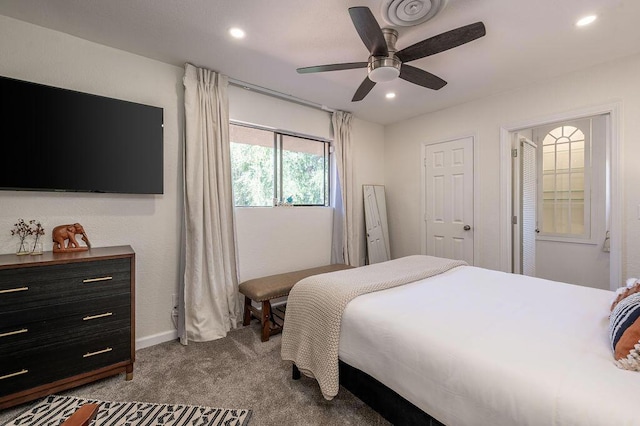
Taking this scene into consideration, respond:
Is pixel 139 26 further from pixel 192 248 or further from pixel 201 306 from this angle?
pixel 201 306

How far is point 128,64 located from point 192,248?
1.67 meters

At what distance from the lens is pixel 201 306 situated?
263 cm

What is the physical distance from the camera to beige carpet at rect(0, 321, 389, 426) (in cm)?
166

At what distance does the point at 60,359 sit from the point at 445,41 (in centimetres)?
314

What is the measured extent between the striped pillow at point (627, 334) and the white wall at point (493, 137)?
2000 mm

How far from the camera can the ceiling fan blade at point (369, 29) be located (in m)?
1.50

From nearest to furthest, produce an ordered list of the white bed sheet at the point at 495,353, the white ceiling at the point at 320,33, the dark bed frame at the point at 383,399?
the white bed sheet at the point at 495,353
the dark bed frame at the point at 383,399
the white ceiling at the point at 320,33

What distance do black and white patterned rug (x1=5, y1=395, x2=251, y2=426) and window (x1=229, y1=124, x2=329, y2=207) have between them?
6.15ft

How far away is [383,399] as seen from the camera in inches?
57.4

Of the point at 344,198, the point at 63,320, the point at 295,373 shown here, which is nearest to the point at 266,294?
the point at 295,373

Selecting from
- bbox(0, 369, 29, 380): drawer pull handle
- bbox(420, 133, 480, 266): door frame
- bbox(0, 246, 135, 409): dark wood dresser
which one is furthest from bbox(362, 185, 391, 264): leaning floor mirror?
bbox(0, 369, 29, 380): drawer pull handle

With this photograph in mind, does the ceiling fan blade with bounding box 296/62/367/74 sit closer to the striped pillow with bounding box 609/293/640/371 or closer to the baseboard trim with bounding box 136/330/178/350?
the striped pillow with bounding box 609/293/640/371

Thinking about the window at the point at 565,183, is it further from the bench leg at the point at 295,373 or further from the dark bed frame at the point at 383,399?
the bench leg at the point at 295,373

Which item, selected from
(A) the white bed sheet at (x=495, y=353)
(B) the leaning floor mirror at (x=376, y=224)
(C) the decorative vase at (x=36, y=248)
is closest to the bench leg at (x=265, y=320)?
(A) the white bed sheet at (x=495, y=353)
